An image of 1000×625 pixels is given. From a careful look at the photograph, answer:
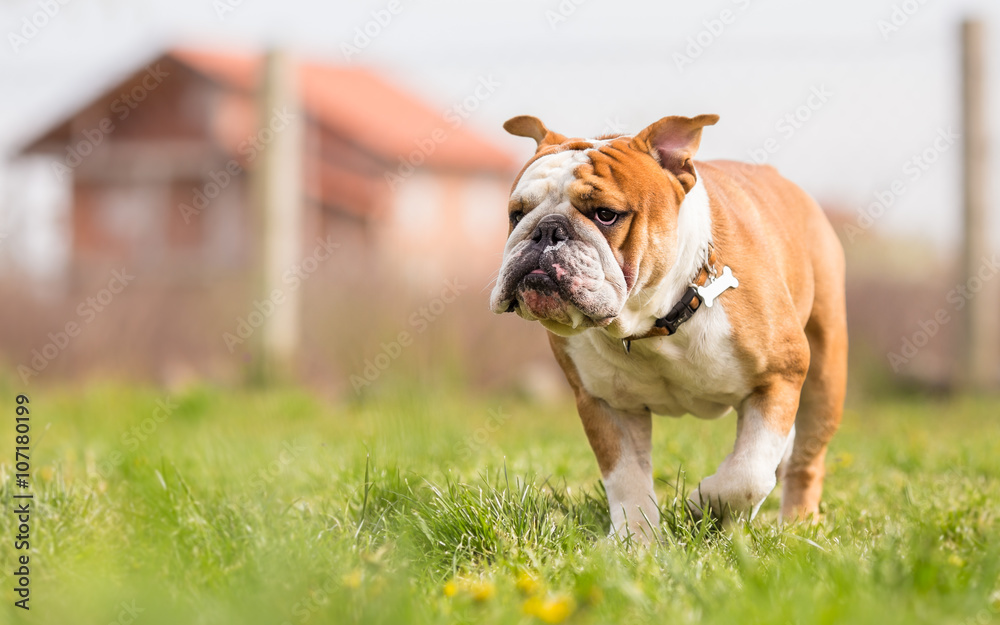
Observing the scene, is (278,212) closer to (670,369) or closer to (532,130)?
(532,130)

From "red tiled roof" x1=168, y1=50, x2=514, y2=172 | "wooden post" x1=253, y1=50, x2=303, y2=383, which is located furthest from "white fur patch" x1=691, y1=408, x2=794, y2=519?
"red tiled roof" x1=168, y1=50, x2=514, y2=172

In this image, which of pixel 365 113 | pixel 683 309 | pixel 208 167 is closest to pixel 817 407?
pixel 683 309

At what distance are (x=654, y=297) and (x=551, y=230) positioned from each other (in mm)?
422

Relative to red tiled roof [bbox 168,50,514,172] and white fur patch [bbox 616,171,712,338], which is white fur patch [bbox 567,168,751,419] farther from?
red tiled roof [bbox 168,50,514,172]

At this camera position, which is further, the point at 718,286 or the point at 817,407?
the point at 817,407

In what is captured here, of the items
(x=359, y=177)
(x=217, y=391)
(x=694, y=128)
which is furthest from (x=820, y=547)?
(x=359, y=177)

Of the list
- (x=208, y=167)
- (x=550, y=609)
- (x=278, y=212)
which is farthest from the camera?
(x=208, y=167)

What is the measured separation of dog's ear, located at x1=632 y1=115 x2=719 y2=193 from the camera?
9.93ft

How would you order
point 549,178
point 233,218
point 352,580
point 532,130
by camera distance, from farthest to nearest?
point 233,218 → point 532,130 → point 549,178 → point 352,580

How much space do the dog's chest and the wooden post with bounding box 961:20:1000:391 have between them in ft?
19.2

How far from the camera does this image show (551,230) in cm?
283

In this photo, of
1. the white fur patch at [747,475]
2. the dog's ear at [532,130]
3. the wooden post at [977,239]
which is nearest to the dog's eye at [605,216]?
the dog's ear at [532,130]

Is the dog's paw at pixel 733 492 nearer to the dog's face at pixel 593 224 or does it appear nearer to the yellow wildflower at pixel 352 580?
the dog's face at pixel 593 224

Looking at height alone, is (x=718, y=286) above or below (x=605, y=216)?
below
